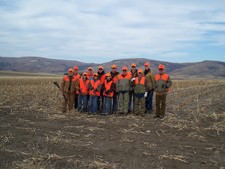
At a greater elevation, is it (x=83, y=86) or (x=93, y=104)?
(x=83, y=86)

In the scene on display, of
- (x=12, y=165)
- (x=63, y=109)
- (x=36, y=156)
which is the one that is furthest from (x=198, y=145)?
(x=63, y=109)

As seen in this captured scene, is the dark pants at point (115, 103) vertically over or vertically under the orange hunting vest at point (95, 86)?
under

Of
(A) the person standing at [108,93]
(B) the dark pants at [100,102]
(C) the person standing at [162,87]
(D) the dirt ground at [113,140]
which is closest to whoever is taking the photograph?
(D) the dirt ground at [113,140]

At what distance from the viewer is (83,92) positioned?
510 inches

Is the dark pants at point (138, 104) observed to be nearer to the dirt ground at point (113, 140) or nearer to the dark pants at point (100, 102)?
the dirt ground at point (113, 140)

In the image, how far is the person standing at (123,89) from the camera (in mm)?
12352

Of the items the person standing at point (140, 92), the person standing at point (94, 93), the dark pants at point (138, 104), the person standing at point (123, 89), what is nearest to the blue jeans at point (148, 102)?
the person standing at point (140, 92)

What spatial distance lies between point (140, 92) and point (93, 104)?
208cm

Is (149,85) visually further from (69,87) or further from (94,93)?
(69,87)

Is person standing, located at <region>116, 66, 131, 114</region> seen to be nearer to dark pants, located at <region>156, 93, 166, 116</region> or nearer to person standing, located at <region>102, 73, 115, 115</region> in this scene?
person standing, located at <region>102, 73, 115, 115</region>

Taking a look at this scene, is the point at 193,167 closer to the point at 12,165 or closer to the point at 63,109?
the point at 12,165

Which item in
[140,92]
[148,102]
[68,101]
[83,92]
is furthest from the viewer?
[68,101]

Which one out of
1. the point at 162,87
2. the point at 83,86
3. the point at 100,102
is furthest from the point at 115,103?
the point at 162,87

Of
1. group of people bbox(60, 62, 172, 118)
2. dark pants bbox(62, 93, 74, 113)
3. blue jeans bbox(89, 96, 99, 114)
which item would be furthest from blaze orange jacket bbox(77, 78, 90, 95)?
dark pants bbox(62, 93, 74, 113)
